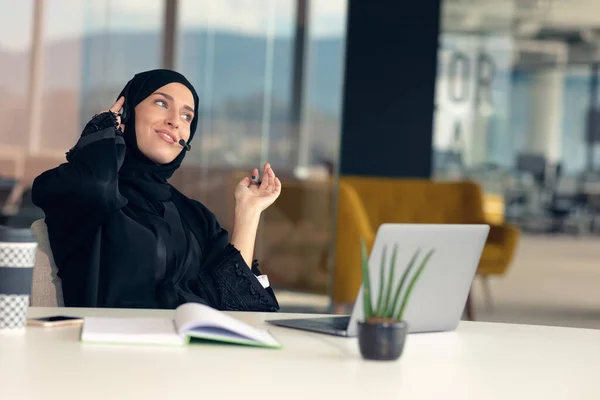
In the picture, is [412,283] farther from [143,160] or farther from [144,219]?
[143,160]

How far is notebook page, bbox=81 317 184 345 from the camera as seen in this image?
1638 millimetres

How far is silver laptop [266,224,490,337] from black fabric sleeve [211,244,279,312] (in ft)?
1.36

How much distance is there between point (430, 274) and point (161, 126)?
0.97 meters

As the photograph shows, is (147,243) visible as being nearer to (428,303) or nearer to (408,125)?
(428,303)

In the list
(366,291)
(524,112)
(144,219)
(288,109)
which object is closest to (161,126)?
(144,219)

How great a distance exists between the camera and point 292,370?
1510 millimetres

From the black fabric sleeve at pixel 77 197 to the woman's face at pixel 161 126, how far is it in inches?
8.6

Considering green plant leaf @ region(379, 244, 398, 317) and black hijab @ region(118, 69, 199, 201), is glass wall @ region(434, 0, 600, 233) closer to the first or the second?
black hijab @ region(118, 69, 199, 201)

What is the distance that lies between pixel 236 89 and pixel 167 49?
0.50 metres

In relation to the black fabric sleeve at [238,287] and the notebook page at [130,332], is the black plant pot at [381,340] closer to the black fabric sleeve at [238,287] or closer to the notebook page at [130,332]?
the notebook page at [130,332]

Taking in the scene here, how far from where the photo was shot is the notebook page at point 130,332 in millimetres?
1638

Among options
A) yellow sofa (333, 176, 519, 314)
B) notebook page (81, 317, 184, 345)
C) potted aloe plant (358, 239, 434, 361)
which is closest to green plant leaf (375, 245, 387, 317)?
potted aloe plant (358, 239, 434, 361)

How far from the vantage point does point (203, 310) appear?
5.49 feet

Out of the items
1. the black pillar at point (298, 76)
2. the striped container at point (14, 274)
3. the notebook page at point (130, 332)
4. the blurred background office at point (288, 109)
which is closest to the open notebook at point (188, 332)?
the notebook page at point (130, 332)
